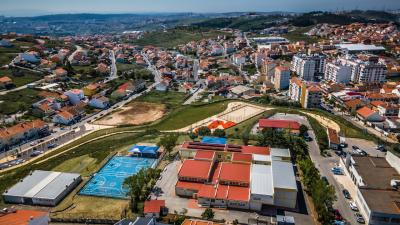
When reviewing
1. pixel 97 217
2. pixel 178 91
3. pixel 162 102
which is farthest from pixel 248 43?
pixel 97 217

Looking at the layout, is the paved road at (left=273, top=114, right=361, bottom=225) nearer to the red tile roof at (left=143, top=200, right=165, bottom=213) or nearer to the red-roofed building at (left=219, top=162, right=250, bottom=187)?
the red-roofed building at (left=219, top=162, right=250, bottom=187)

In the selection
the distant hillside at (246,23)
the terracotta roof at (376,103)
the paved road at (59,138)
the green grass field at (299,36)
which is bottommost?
the paved road at (59,138)

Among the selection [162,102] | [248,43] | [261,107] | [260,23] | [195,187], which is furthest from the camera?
[260,23]

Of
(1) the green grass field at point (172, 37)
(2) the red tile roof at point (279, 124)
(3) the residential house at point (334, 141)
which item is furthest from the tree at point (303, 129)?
(1) the green grass field at point (172, 37)

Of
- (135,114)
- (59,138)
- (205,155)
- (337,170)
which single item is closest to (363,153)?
(337,170)

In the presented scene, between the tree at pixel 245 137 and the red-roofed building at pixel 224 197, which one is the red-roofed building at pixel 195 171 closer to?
the red-roofed building at pixel 224 197

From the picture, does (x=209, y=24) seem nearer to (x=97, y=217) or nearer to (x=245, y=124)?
(x=245, y=124)

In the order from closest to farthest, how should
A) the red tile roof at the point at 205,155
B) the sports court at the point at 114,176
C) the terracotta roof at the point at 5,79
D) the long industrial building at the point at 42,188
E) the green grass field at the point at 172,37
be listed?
1. the long industrial building at the point at 42,188
2. the sports court at the point at 114,176
3. the red tile roof at the point at 205,155
4. the terracotta roof at the point at 5,79
5. the green grass field at the point at 172,37

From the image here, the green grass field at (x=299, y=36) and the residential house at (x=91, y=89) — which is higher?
the green grass field at (x=299, y=36)
